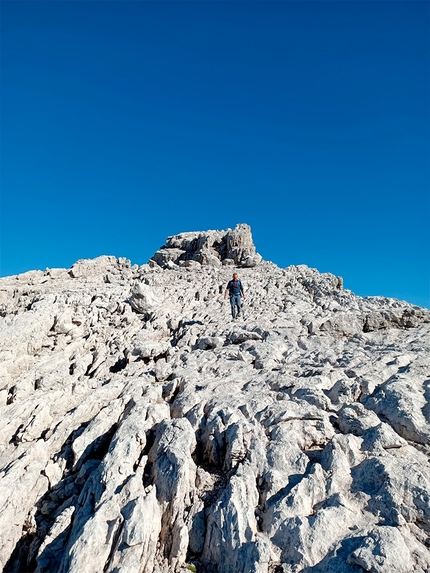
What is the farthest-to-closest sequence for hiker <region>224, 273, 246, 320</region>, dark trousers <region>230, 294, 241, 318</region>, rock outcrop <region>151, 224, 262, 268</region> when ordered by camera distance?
rock outcrop <region>151, 224, 262, 268</region> → dark trousers <region>230, 294, 241, 318</region> → hiker <region>224, 273, 246, 320</region>

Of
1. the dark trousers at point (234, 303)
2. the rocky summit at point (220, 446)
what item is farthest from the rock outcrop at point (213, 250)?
the rocky summit at point (220, 446)

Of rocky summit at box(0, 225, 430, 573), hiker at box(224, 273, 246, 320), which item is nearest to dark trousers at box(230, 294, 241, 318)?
hiker at box(224, 273, 246, 320)

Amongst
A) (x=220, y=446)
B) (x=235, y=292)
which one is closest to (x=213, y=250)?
(x=235, y=292)

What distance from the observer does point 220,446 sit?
502 inches

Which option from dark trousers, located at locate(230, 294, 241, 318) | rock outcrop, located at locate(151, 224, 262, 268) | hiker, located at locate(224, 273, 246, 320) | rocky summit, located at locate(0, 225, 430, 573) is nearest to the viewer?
rocky summit, located at locate(0, 225, 430, 573)

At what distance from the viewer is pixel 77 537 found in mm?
9930

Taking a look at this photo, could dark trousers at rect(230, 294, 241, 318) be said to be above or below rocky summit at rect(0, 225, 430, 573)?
above

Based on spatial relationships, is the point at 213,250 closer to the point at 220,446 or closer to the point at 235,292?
the point at 235,292

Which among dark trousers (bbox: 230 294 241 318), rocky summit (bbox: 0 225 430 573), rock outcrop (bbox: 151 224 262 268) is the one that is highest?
rock outcrop (bbox: 151 224 262 268)

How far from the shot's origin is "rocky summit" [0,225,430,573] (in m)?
9.50

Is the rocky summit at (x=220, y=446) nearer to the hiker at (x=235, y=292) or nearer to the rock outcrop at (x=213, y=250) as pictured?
the hiker at (x=235, y=292)

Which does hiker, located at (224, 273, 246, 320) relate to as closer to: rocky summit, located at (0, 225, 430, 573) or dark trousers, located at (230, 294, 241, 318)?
dark trousers, located at (230, 294, 241, 318)

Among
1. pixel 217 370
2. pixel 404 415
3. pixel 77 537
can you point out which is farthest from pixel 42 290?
pixel 404 415

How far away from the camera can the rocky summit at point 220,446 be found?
374 inches
